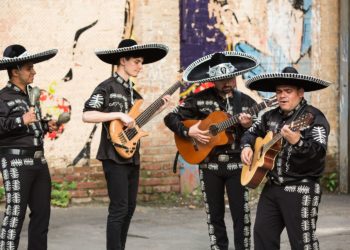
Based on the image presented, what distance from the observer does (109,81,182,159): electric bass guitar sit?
702 centimetres

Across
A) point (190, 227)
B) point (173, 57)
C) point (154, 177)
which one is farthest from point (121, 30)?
point (190, 227)

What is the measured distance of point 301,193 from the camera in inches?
237

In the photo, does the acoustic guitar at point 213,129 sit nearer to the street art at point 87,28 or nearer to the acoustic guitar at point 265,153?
the acoustic guitar at point 265,153

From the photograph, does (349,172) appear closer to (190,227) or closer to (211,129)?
(190,227)

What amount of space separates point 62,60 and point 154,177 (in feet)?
6.26

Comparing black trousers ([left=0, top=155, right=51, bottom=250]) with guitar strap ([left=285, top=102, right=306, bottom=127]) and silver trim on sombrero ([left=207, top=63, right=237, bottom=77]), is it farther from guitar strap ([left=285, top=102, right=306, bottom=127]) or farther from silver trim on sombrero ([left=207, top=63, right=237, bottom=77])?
guitar strap ([left=285, top=102, right=306, bottom=127])

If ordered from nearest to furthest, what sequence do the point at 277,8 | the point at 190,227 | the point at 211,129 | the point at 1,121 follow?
the point at 1,121
the point at 211,129
the point at 190,227
the point at 277,8

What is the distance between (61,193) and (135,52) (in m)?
3.32

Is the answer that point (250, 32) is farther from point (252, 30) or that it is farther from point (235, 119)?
point (235, 119)

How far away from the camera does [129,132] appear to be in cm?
710

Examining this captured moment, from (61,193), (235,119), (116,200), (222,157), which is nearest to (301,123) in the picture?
(235,119)

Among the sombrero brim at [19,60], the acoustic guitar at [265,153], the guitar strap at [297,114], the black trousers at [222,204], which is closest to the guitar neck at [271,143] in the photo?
the acoustic guitar at [265,153]

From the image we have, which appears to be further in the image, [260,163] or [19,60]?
[19,60]

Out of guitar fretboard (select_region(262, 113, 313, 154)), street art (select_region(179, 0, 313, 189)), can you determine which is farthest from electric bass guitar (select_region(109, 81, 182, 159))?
street art (select_region(179, 0, 313, 189))
